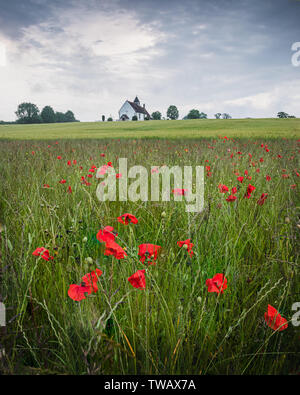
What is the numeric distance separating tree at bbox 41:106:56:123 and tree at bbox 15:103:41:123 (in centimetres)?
65

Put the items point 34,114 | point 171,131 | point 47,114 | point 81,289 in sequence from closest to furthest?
1. point 81,289
2. point 171,131
3. point 34,114
4. point 47,114

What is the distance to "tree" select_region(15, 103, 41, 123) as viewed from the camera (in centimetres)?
2909

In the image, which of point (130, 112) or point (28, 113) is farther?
point (130, 112)

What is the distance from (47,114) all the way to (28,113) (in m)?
2.17

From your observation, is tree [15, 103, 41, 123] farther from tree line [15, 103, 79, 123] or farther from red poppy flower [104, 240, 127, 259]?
red poppy flower [104, 240, 127, 259]

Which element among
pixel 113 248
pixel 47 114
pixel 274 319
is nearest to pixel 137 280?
pixel 113 248

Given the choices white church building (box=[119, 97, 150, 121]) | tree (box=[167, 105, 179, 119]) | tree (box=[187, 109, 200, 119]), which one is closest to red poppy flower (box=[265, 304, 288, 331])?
white church building (box=[119, 97, 150, 121])

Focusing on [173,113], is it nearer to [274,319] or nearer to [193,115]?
[193,115]

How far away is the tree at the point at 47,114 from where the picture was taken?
29.4 metres

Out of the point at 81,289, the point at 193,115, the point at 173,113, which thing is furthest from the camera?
the point at 173,113

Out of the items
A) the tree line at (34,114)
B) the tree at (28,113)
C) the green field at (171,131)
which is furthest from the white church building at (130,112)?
the green field at (171,131)

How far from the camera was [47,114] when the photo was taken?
29.7 metres

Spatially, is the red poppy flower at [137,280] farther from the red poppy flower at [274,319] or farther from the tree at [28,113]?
the tree at [28,113]

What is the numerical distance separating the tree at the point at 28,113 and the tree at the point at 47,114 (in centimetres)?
65
